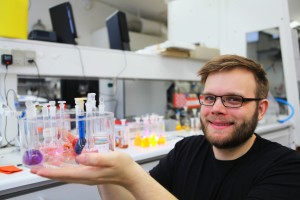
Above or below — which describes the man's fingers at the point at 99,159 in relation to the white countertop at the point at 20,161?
above

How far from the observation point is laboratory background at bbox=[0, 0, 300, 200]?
3.07 feet

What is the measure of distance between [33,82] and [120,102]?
115 cm

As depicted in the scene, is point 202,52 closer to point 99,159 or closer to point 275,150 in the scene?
point 275,150

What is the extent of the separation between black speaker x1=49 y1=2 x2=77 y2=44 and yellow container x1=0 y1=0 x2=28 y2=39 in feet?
1.28

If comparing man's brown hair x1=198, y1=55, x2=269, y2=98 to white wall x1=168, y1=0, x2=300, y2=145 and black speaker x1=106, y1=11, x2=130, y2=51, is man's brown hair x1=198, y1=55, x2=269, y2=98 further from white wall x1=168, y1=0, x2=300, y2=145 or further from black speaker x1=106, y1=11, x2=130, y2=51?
white wall x1=168, y1=0, x2=300, y2=145

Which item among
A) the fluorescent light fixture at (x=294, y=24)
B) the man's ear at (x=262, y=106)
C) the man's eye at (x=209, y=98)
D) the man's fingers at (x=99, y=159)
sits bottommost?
the man's fingers at (x=99, y=159)

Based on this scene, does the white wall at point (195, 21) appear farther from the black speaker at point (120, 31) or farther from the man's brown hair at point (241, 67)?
the man's brown hair at point (241, 67)

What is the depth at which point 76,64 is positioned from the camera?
1.91 m

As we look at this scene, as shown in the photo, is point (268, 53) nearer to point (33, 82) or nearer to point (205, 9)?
point (205, 9)

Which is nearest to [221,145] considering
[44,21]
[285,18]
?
[285,18]

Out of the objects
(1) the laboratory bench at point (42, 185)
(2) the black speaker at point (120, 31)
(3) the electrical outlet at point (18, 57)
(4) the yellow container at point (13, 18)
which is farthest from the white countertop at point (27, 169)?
(2) the black speaker at point (120, 31)

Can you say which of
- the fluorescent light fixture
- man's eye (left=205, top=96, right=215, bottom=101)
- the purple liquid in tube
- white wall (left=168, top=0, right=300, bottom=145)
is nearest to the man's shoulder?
man's eye (left=205, top=96, right=215, bottom=101)

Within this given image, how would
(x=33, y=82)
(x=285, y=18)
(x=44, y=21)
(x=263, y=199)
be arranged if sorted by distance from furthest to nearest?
1. (x=44, y=21)
2. (x=33, y=82)
3. (x=285, y=18)
4. (x=263, y=199)

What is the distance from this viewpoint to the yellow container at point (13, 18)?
154 cm
